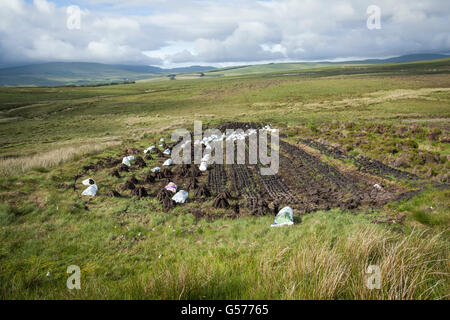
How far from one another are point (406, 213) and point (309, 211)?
2.79 meters

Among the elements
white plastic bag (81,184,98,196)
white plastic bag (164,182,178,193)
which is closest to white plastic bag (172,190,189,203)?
white plastic bag (164,182,178,193)

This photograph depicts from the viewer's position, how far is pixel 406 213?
6879 mm

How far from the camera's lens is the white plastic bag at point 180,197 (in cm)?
925

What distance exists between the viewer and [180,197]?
30.7 ft

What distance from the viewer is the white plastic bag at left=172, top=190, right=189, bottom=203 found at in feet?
30.3

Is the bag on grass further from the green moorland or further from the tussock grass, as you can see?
the tussock grass
